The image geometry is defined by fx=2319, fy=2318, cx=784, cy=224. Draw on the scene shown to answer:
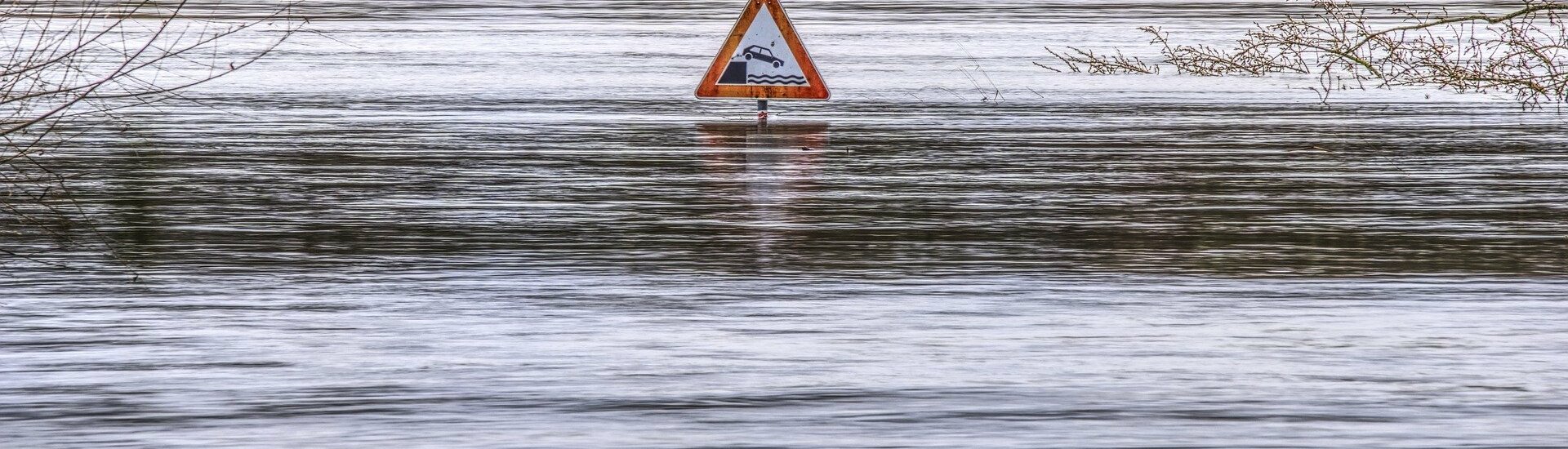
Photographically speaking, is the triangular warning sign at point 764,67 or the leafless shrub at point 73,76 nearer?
the leafless shrub at point 73,76

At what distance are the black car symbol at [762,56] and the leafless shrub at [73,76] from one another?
2.69 m

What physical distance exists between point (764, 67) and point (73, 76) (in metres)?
6.34

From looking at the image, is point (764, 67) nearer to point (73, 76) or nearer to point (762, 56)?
point (762, 56)

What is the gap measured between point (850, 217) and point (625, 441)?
376 cm

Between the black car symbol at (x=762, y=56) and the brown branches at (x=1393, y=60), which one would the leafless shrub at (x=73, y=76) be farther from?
the brown branches at (x=1393, y=60)

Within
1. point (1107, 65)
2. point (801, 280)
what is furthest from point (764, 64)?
point (801, 280)

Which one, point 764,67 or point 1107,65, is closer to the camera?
point 764,67

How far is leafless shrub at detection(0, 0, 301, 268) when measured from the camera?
22.9 feet

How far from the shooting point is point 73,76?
55.2ft

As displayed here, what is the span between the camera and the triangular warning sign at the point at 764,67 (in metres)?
13.0

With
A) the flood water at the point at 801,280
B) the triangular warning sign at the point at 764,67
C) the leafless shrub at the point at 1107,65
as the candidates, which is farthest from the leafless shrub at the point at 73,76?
the leafless shrub at the point at 1107,65

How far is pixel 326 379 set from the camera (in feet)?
17.3

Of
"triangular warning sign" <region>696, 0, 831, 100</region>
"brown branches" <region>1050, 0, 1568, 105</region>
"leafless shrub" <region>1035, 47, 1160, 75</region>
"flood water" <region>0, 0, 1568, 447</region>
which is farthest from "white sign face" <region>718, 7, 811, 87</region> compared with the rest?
"leafless shrub" <region>1035, 47, 1160, 75</region>

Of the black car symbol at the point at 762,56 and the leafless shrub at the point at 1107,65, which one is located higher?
Result: the black car symbol at the point at 762,56
